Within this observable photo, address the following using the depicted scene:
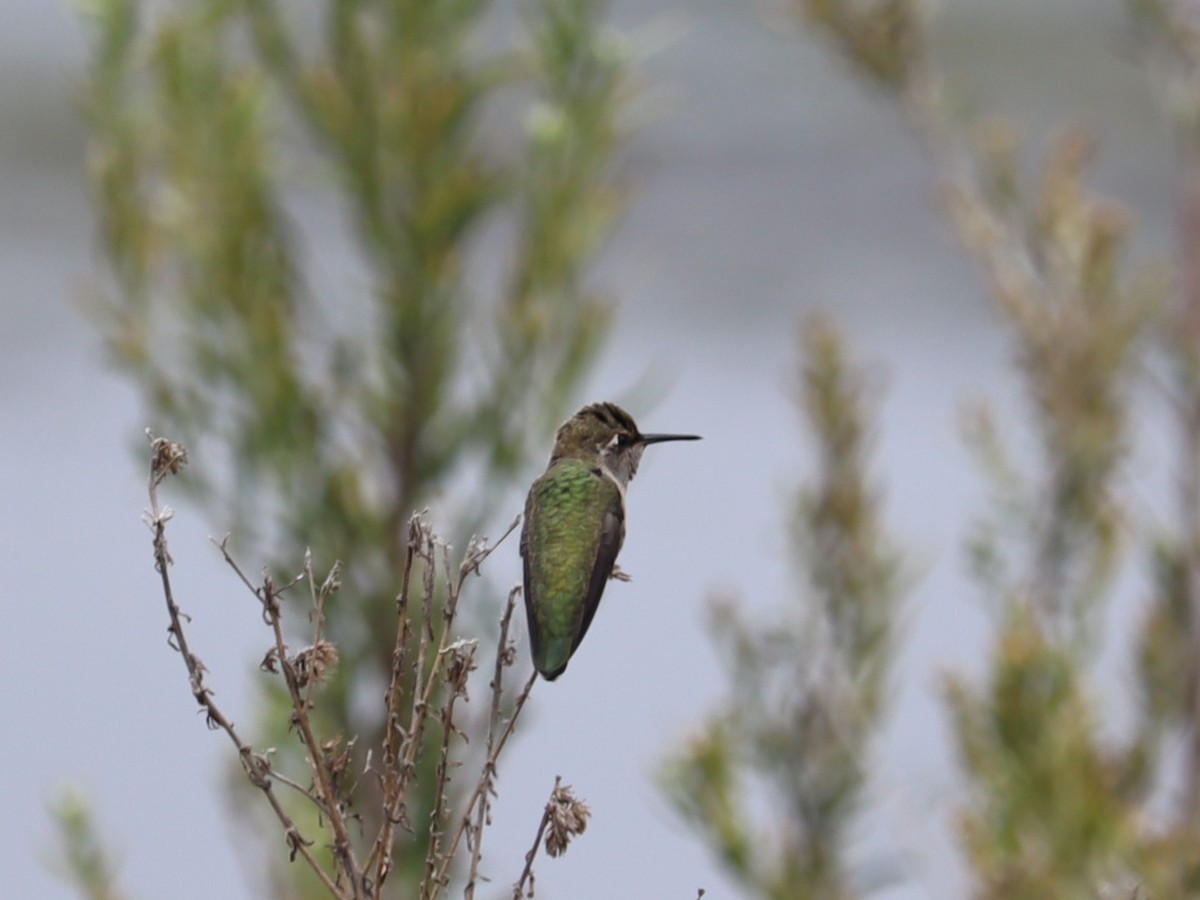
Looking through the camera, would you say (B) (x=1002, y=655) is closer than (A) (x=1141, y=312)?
Yes

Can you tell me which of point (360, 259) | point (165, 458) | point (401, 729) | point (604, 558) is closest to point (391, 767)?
point (401, 729)

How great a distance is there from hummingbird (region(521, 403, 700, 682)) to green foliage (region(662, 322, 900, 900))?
23.7 inches

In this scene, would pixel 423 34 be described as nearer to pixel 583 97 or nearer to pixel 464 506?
pixel 583 97

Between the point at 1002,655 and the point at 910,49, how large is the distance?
1287mm

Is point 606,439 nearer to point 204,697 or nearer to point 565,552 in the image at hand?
point 565,552

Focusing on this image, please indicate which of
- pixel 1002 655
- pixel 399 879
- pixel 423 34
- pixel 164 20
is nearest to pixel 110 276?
pixel 164 20

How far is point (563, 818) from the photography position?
1727 millimetres

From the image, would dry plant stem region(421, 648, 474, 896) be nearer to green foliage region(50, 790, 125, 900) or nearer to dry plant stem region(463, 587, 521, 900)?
dry plant stem region(463, 587, 521, 900)

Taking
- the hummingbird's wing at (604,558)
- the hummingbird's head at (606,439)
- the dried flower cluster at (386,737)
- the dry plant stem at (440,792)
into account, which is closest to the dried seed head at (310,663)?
the dried flower cluster at (386,737)

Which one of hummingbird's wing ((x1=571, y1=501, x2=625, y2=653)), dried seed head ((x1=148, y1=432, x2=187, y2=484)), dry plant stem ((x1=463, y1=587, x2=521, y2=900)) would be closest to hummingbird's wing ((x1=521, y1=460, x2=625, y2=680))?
hummingbird's wing ((x1=571, y1=501, x2=625, y2=653))

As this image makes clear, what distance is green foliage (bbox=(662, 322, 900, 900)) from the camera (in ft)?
11.3

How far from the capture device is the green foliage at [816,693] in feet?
11.3

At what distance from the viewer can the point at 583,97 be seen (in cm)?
373

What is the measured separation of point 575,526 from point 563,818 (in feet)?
3.54
